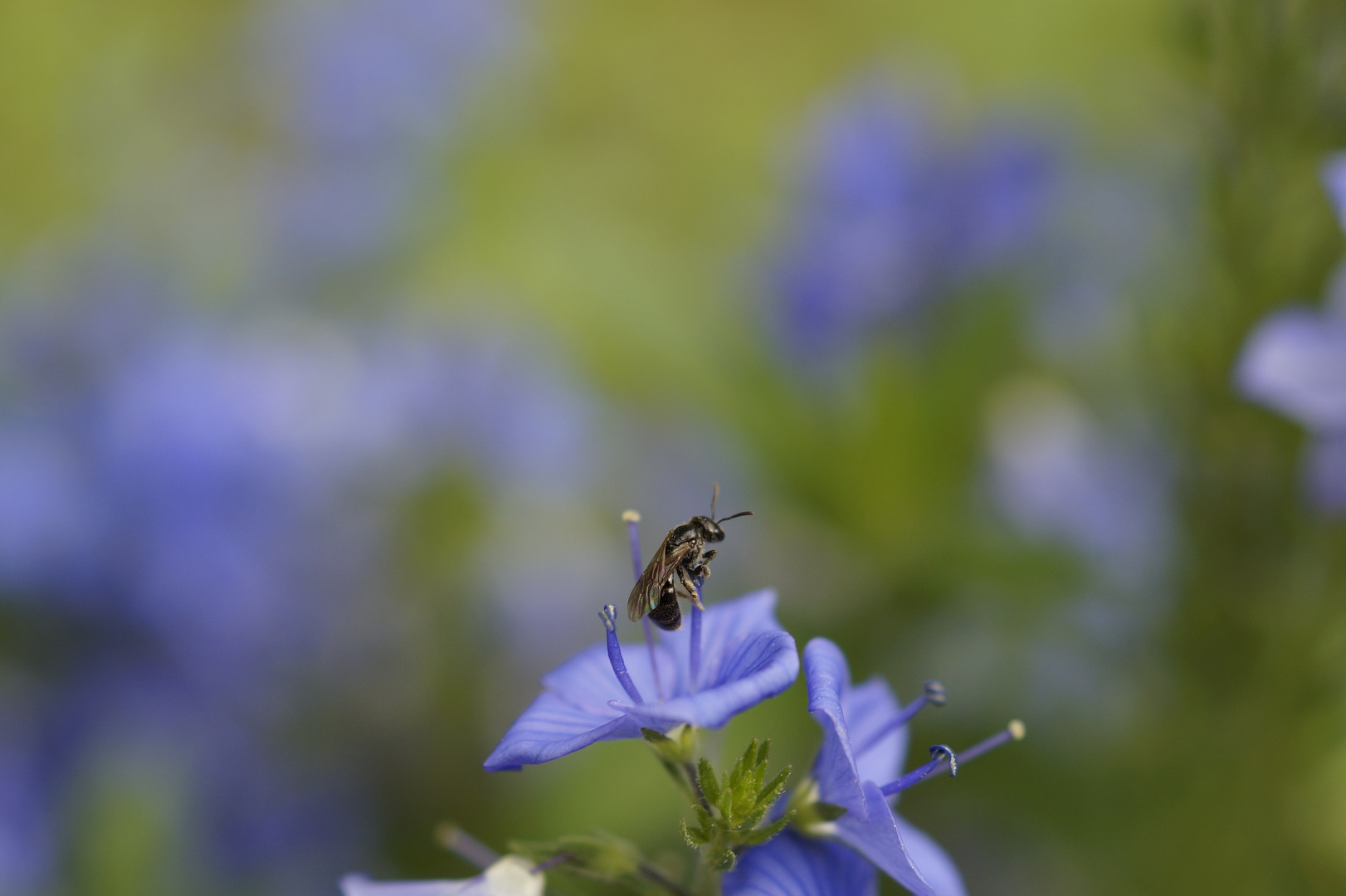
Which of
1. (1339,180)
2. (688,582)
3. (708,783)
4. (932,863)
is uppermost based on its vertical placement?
(1339,180)

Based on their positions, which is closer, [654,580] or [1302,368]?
[654,580]

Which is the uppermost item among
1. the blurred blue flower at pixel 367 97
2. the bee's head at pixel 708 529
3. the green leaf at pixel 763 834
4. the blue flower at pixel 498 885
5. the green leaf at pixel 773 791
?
the blurred blue flower at pixel 367 97

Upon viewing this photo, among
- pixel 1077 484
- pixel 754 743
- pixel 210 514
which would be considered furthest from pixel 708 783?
pixel 210 514

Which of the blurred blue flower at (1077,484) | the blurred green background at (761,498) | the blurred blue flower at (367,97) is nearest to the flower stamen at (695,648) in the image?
the blurred green background at (761,498)

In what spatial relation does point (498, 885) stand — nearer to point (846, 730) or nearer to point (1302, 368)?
point (846, 730)

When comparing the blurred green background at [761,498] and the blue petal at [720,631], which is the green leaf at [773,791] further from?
the blurred green background at [761,498]

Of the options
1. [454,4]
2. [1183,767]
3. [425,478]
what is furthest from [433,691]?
[454,4]

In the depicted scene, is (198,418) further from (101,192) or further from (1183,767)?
(1183,767)
